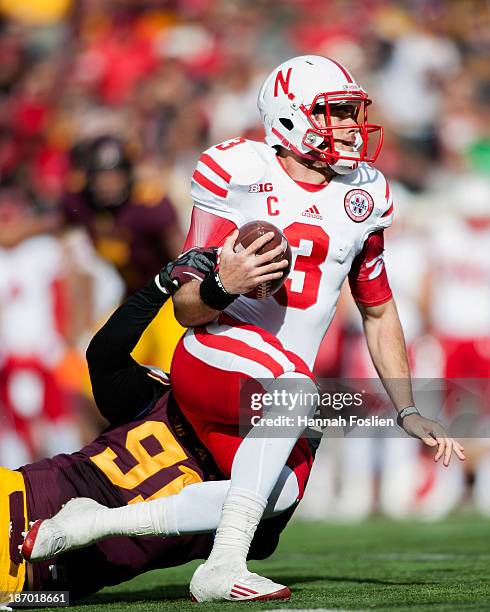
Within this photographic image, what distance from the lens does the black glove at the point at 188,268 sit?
4.15 meters

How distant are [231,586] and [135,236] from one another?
3417mm

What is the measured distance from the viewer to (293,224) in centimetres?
436

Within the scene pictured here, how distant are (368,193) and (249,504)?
124 cm

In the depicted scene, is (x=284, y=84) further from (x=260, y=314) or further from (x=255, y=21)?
(x=255, y=21)

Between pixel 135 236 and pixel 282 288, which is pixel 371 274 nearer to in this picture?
pixel 282 288

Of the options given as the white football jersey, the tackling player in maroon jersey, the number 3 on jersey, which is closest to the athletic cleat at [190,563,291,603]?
the tackling player in maroon jersey

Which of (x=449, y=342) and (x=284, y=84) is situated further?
(x=449, y=342)

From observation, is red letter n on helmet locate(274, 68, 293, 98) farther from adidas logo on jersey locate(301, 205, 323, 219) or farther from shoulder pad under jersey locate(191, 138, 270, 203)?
adidas logo on jersey locate(301, 205, 323, 219)

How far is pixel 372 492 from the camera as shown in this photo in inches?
366

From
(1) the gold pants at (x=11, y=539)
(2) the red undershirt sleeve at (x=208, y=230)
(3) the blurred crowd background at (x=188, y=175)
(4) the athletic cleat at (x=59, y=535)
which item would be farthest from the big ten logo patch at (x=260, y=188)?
(3) the blurred crowd background at (x=188, y=175)

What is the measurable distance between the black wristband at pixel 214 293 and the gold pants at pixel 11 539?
964 millimetres

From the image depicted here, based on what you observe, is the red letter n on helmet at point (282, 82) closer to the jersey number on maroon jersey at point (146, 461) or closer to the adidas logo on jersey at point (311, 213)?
the adidas logo on jersey at point (311, 213)

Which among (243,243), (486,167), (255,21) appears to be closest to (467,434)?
(243,243)

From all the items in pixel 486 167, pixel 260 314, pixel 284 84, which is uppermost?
pixel 486 167
